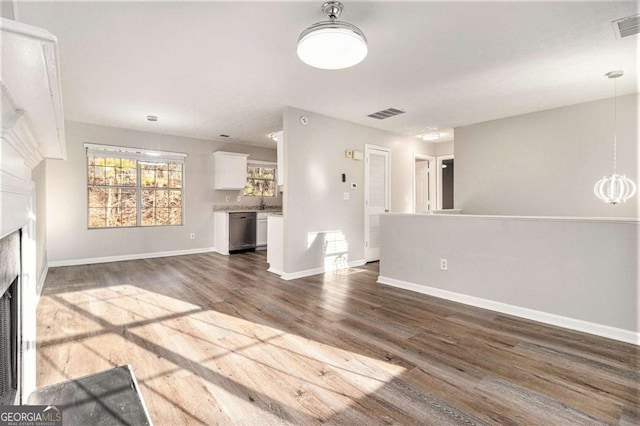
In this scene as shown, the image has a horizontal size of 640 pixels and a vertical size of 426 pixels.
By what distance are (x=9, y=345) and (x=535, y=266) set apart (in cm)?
387

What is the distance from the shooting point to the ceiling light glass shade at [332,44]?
216cm

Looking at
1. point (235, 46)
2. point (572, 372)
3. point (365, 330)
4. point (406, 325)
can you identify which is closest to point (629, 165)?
point (572, 372)

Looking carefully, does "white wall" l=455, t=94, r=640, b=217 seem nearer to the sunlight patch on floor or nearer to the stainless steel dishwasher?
the sunlight patch on floor

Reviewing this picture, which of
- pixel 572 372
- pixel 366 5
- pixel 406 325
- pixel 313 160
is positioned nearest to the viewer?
pixel 572 372

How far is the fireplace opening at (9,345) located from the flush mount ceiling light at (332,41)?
221cm

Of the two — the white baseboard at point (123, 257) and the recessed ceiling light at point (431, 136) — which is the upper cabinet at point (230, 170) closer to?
the white baseboard at point (123, 257)

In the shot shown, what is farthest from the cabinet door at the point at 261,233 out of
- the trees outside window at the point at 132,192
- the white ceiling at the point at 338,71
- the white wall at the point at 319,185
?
the white ceiling at the point at 338,71

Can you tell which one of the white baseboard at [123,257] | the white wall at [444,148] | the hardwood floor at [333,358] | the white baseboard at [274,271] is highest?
the white wall at [444,148]

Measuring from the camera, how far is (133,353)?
2314 millimetres

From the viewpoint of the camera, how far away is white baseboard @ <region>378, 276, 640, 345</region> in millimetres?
2584

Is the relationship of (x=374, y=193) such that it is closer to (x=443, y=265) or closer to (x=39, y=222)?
(x=443, y=265)

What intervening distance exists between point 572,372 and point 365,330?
146 cm

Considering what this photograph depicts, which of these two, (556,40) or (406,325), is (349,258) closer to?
(406,325)

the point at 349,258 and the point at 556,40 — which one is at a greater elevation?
the point at 556,40
